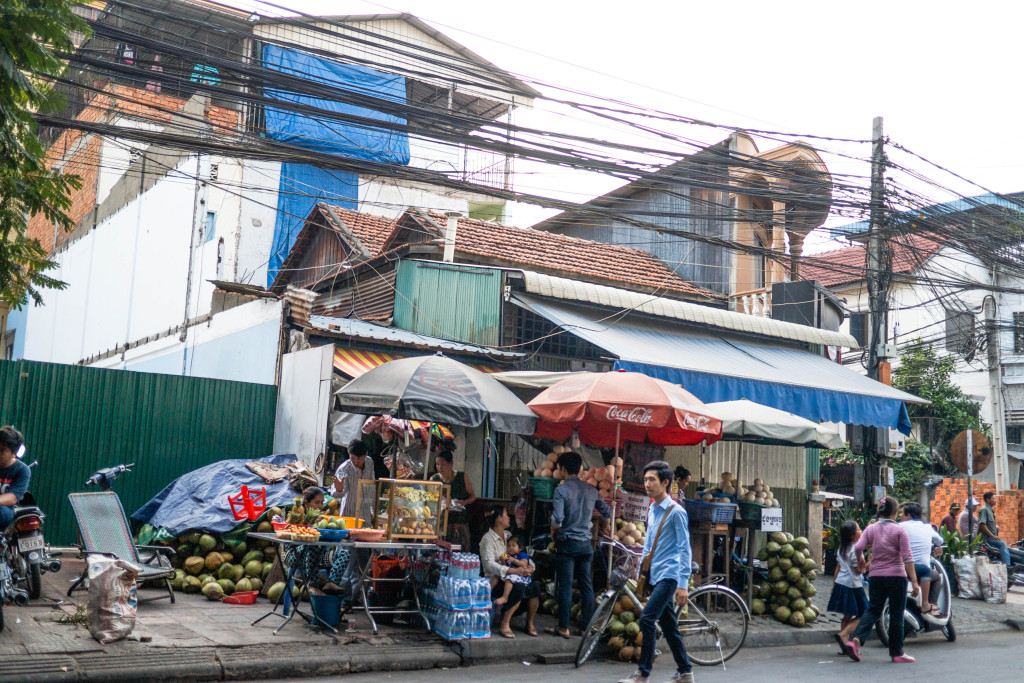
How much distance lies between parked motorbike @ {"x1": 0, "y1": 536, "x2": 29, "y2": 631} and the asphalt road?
109 inches

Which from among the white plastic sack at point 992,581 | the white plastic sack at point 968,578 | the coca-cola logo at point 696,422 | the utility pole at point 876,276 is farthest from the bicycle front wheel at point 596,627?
the white plastic sack at point 992,581

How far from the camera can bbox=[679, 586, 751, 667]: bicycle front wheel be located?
7945 millimetres

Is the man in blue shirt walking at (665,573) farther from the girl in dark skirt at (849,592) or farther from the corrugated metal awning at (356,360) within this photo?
the corrugated metal awning at (356,360)

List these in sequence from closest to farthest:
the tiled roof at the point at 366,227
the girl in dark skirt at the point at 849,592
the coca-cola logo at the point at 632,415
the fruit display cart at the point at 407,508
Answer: the fruit display cart at the point at 407,508 → the coca-cola logo at the point at 632,415 → the girl in dark skirt at the point at 849,592 → the tiled roof at the point at 366,227

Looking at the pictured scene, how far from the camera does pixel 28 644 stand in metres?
6.23

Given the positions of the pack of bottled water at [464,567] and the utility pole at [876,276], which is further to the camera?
the utility pole at [876,276]

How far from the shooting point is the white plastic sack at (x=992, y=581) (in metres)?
13.2

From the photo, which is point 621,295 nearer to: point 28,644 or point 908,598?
point 908,598

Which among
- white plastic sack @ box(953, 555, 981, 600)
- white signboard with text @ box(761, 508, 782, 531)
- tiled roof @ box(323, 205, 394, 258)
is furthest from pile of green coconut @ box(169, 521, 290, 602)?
white plastic sack @ box(953, 555, 981, 600)

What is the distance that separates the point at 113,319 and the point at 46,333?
6477mm

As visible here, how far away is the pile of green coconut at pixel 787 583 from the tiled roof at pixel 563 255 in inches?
271

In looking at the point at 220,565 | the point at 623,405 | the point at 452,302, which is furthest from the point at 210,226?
→ the point at 623,405

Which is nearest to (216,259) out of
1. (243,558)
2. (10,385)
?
(10,385)

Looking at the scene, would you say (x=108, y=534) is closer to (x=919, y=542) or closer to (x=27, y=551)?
(x=27, y=551)
